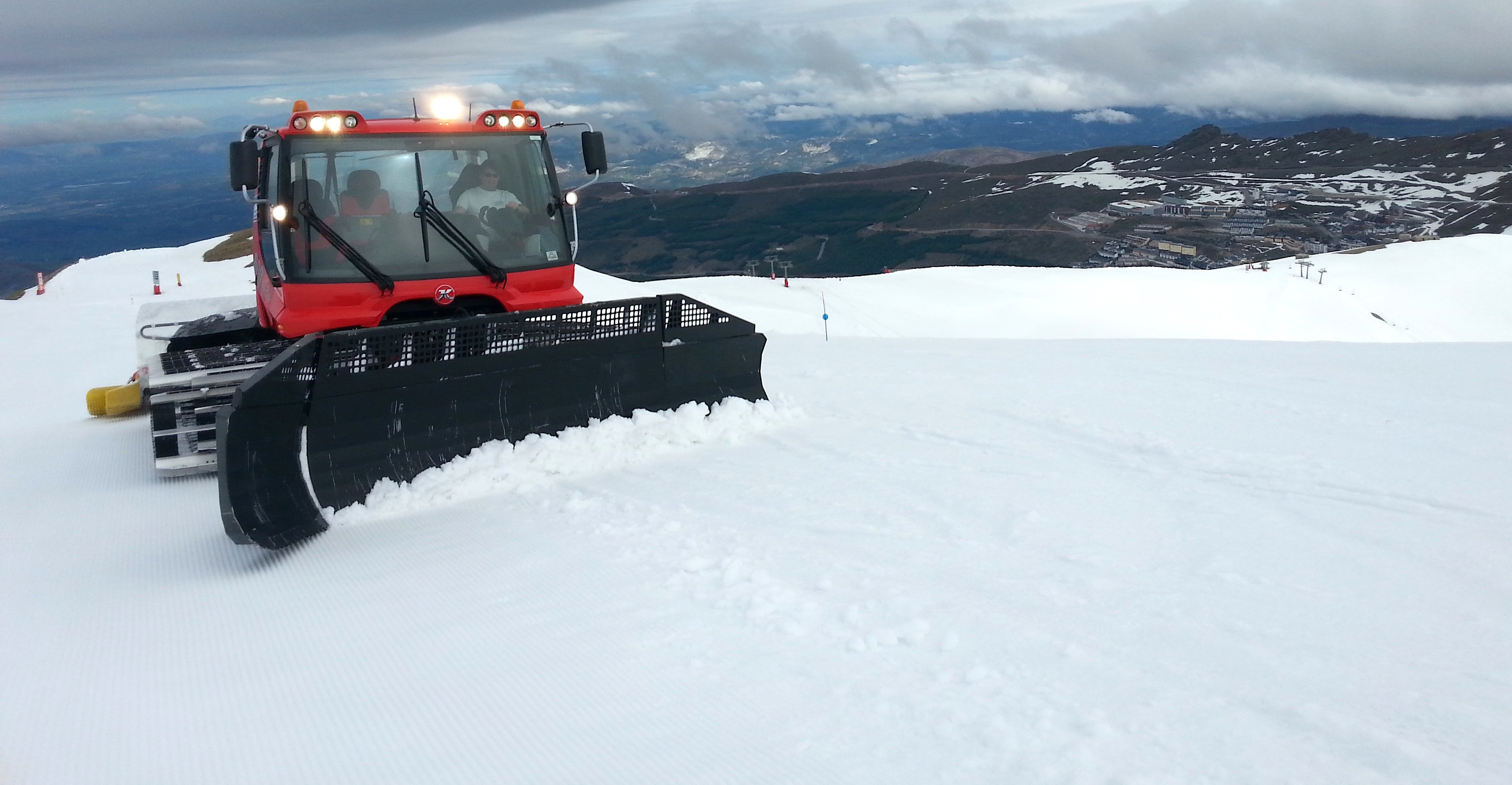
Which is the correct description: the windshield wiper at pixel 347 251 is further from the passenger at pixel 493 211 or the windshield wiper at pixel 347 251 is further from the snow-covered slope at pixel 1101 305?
the snow-covered slope at pixel 1101 305

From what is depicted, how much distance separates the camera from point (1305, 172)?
158m

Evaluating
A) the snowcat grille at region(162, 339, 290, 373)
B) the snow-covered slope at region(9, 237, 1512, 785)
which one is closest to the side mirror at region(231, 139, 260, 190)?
the snowcat grille at region(162, 339, 290, 373)

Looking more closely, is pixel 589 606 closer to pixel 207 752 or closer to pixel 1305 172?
pixel 207 752

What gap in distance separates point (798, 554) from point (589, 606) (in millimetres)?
1051

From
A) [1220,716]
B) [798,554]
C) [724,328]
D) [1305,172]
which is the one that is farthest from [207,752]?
[1305,172]

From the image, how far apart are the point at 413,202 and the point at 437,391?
60.5 inches

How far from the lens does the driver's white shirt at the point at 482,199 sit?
6699mm

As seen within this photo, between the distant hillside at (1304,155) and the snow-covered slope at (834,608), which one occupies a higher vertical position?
the distant hillside at (1304,155)

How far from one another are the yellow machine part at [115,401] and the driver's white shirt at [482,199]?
4720 mm

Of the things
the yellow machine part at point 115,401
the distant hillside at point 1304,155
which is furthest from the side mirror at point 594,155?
the distant hillside at point 1304,155

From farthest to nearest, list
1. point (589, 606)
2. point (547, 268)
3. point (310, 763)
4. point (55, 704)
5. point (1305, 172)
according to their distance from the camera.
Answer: point (1305, 172) → point (547, 268) → point (589, 606) → point (55, 704) → point (310, 763)

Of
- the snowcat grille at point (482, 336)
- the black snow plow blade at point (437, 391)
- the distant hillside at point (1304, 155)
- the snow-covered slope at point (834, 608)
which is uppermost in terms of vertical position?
the distant hillside at point (1304, 155)

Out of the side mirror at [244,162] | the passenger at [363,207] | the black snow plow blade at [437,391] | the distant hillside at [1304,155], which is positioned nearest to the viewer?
the black snow plow blade at [437,391]

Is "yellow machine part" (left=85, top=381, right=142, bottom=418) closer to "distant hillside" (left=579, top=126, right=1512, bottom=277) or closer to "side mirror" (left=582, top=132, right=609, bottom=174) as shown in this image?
"side mirror" (left=582, top=132, right=609, bottom=174)
